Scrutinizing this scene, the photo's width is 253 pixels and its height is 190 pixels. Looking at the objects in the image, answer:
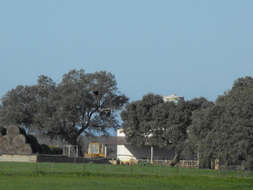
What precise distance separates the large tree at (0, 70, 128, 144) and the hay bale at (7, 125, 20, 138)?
24.4 meters

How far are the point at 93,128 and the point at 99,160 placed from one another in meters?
20.0

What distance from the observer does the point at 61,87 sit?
296 feet

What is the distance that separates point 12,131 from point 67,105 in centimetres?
2507

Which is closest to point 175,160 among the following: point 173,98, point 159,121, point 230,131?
point 159,121

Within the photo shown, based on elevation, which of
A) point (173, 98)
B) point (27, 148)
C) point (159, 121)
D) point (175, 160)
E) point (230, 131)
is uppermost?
point (173, 98)

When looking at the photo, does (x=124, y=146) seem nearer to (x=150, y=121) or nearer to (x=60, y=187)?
(x=150, y=121)

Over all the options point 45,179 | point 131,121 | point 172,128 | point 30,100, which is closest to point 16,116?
point 30,100

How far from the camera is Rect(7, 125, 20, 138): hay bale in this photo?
205 feet

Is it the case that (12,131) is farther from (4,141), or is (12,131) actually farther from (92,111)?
(92,111)

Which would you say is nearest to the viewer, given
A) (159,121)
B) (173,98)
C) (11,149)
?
(11,149)

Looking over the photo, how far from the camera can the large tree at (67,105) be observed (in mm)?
88188

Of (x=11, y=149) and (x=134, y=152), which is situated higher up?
(x=134, y=152)

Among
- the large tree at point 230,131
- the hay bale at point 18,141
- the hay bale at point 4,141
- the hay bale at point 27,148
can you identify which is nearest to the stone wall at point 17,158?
the hay bale at point 27,148

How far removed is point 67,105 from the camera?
3435 inches
